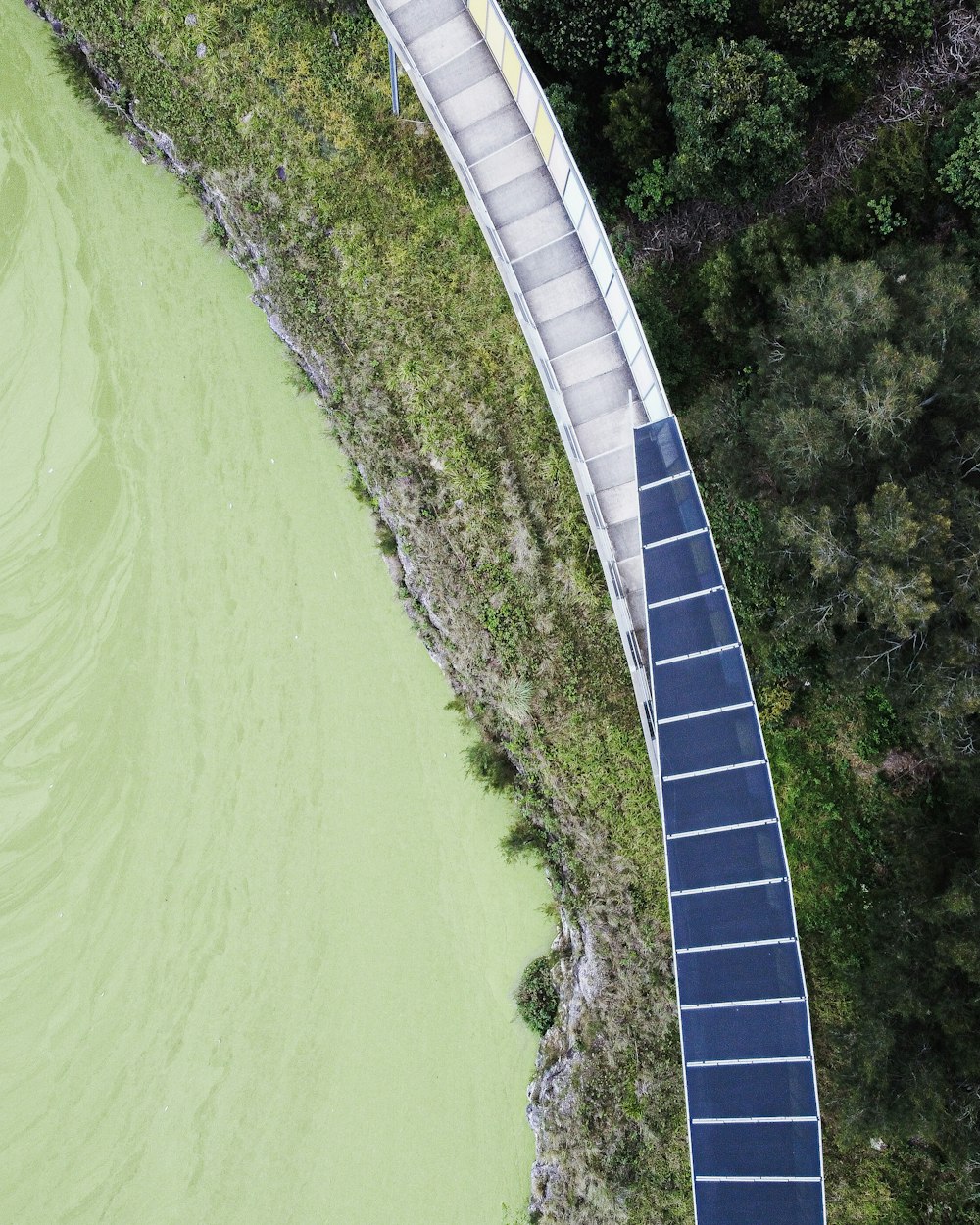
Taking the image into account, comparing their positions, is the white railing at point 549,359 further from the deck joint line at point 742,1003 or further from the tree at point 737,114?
the deck joint line at point 742,1003

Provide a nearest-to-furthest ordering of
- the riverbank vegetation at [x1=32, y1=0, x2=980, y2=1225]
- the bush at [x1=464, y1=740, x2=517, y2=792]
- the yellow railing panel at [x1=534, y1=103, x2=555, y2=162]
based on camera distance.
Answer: the riverbank vegetation at [x1=32, y1=0, x2=980, y2=1225], the yellow railing panel at [x1=534, y1=103, x2=555, y2=162], the bush at [x1=464, y1=740, x2=517, y2=792]

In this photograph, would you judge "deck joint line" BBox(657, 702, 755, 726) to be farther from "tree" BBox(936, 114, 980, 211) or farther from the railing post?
the railing post

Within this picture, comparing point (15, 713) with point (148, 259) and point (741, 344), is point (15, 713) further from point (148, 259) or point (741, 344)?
point (741, 344)

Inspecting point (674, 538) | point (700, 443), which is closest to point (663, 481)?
point (674, 538)

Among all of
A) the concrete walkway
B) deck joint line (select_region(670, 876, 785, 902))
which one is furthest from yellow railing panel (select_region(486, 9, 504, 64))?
deck joint line (select_region(670, 876, 785, 902))

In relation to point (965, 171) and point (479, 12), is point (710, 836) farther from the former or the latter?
point (479, 12)

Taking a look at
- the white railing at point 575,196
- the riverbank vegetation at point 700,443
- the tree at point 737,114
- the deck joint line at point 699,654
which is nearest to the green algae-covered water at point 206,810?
the riverbank vegetation at point 700,443

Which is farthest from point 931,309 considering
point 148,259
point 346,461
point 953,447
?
point 148,259
